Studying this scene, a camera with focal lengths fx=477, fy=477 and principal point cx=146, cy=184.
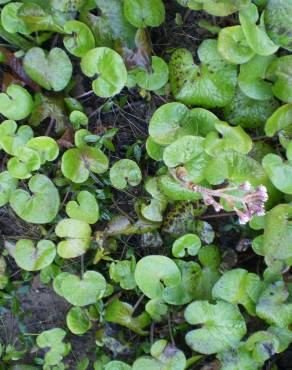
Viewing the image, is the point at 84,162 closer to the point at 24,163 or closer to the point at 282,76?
the point at 24,163

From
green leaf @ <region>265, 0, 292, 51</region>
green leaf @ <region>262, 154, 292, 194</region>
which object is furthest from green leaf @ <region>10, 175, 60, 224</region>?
green leaf @ <region>265, 0, 292, 51</region>

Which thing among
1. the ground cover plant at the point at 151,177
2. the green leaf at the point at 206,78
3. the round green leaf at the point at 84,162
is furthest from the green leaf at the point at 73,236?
the green leaf at the point at 206,78

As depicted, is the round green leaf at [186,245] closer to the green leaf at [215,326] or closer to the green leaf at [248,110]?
the green leaf at [215,326]

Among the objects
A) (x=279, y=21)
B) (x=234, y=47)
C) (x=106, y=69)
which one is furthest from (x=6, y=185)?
(x=279, y=21)

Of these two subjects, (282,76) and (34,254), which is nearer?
Result: (282,76)

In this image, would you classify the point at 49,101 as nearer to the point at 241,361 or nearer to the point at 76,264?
the point at 76,264
